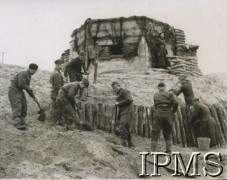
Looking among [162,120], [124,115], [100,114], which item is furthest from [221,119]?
[100,114]

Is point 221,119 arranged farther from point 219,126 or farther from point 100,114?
point 100,114

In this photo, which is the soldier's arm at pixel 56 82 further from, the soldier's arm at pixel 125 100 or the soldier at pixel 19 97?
the soldier's arm at pixel 125 100

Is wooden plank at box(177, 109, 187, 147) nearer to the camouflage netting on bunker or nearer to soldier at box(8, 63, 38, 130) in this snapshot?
soldier at box(8, 63, 38, 130)

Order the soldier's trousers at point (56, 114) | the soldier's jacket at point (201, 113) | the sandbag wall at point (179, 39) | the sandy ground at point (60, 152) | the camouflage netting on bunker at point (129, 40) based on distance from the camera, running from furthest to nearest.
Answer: the sandbag wall at point (179, 39)
the camouflage netting on bunker at point (129, 40)
the soldier's jacket at point (201, 113)
the soldier's trousers at point (56, 114)
the sandy ground at point (60, 152)

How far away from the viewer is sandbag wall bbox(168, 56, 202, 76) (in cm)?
1329

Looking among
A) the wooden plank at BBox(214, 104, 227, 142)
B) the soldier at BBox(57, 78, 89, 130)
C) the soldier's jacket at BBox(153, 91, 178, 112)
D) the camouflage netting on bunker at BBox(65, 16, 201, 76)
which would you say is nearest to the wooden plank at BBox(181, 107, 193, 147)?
the wooden plank at BBox(214, 104, 227, 142)

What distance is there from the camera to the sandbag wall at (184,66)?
13289 millimetres

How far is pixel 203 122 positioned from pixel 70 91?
3070 millimetres

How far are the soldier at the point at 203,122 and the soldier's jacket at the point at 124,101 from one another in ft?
5.73

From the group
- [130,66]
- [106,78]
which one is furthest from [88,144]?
[130,66]

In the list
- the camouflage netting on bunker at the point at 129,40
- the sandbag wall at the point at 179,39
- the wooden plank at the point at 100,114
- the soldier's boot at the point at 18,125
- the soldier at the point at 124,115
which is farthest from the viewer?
the sandbag wall at the point at 179,39

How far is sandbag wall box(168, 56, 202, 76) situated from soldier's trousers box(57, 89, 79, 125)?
244 inches

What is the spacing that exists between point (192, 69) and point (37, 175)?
9.07 meters

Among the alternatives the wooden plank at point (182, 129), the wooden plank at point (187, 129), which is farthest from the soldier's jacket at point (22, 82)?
the wooden plank at point (187, 129)
